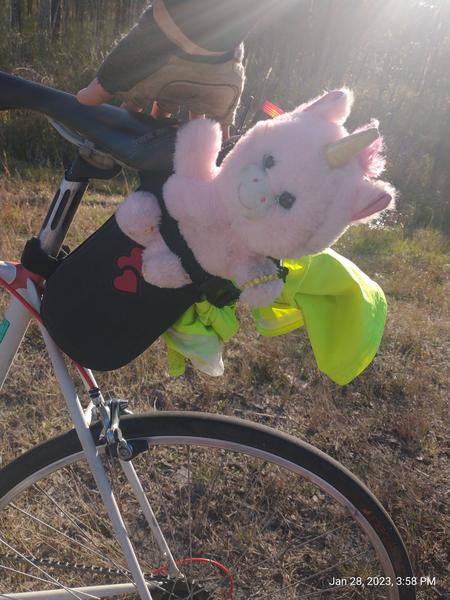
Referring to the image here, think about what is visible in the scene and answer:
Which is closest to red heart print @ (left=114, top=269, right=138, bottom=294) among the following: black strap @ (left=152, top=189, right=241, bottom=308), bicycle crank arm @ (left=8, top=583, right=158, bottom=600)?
black strap @ (left=152, top=189, right=241, bottom=308)

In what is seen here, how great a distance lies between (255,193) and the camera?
2.46 ft

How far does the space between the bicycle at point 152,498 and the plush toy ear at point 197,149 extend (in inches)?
2.1

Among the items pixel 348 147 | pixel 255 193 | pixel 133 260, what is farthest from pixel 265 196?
pixel 133 260

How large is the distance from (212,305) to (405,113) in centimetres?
717

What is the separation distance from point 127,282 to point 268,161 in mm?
351

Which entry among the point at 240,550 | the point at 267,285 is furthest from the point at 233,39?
the point at 240,550

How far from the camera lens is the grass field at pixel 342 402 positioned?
196 cm

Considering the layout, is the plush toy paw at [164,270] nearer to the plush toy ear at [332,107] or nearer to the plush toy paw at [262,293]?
the plush toy paw at [262,293]

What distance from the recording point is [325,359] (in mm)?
948

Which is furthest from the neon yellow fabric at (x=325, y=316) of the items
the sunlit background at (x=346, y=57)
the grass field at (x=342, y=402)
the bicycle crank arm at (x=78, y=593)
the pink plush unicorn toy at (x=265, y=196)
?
the sunlit background at (x=346, y=57)

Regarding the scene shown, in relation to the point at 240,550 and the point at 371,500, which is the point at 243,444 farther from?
the point at 240,550

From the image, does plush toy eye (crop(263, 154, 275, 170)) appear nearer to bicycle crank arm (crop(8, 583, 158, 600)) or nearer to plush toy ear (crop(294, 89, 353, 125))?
plush toy ear (crop(294, 89, 353, 125))

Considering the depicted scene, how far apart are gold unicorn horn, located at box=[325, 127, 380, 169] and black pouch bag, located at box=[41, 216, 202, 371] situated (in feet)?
1.10

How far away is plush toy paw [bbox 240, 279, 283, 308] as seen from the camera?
0.84m
